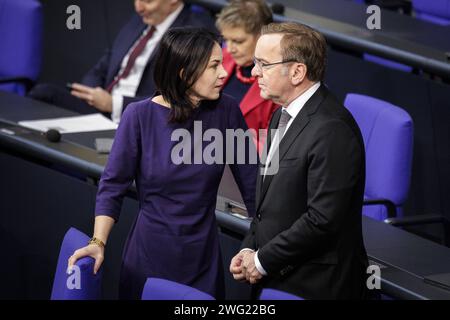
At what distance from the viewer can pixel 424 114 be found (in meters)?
4.62

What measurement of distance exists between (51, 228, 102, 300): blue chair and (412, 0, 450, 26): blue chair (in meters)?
3.39

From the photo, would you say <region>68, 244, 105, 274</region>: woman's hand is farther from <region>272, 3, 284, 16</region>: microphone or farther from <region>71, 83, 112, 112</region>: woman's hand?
<region>272, 3, 284, 16</region>: microphone

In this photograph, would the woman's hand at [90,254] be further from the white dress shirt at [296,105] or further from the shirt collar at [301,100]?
the shirt collar at [301,100]

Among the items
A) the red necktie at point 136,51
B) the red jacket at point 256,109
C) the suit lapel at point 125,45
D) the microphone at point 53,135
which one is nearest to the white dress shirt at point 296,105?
the red jacket at point 256,109

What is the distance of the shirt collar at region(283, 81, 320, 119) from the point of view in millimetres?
2912

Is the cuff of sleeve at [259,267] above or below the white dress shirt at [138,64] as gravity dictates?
below

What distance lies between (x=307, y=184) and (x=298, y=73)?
31 centimetres

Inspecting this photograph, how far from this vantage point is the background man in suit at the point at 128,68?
16.8 ft

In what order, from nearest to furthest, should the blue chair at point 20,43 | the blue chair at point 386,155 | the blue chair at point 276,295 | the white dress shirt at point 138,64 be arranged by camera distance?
the blue chair at point 276,295, the blue chair at point 386,155, the white dress shirt at point 138,64, the blue chair at point 20,43

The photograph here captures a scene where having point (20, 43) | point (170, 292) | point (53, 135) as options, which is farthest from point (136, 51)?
point (170, 292)

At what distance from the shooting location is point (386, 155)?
411cm

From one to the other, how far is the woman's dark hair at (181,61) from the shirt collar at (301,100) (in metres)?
0.32

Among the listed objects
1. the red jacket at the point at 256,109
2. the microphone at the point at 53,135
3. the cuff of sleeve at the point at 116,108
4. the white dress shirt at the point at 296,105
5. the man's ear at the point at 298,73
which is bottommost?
the microphone at the point at 53,135

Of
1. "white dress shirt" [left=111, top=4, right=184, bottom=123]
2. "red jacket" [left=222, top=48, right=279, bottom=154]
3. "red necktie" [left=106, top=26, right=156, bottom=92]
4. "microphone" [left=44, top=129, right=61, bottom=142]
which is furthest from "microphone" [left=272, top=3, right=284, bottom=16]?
"microphone" [left=44, top=129, right=61, bottom=142]
